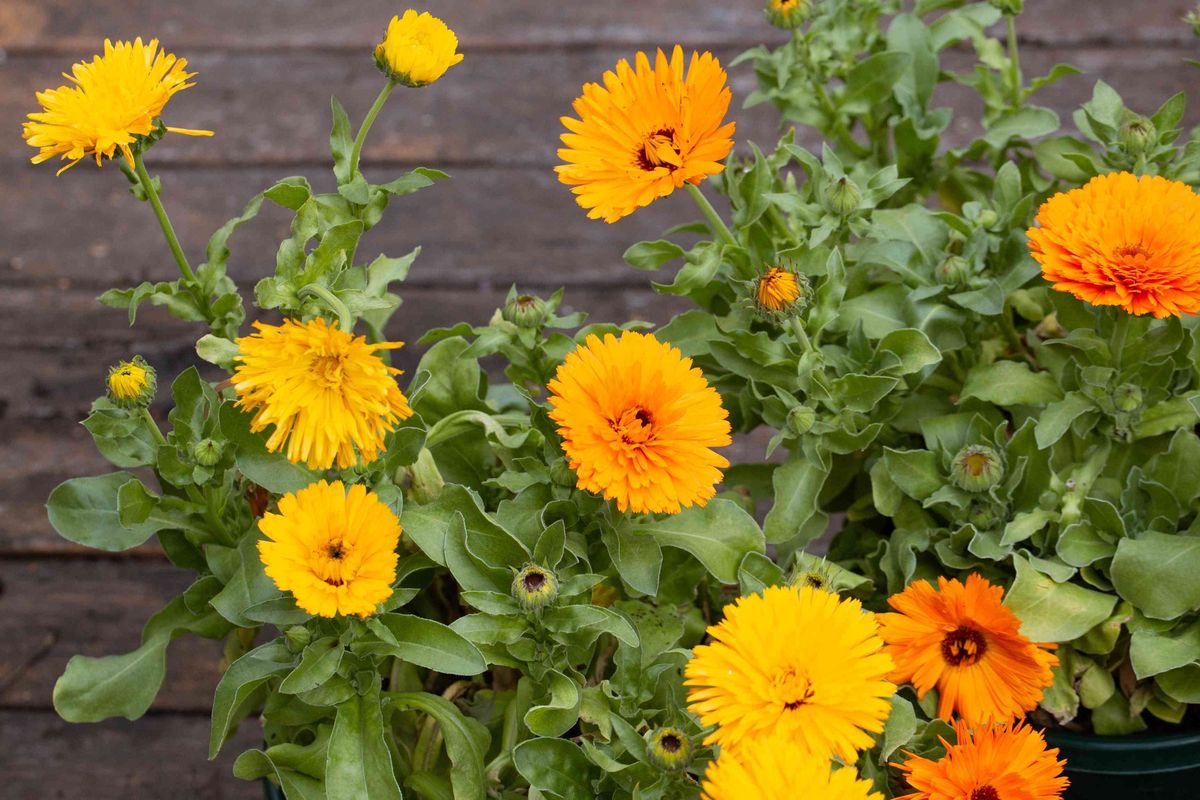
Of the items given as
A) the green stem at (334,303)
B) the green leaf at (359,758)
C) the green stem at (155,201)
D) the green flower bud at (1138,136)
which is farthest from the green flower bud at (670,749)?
the green flower bud at (1138,136)

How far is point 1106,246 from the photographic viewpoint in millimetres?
790

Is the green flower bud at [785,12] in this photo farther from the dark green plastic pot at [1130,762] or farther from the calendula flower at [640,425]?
the dark green plastic pot at [1130,762]

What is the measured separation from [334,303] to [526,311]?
0.50 feet

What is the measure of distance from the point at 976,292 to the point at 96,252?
1.24m

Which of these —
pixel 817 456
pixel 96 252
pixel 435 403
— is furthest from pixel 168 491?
pixel 96 252

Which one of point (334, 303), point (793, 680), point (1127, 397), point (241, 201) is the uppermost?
point (241, 201)

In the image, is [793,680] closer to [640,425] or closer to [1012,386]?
[640,425]

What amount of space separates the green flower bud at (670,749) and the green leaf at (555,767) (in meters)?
0.07

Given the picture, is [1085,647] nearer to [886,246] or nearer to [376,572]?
[886,246]

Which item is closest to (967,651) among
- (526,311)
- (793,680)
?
(793,680)

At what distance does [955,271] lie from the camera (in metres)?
0.93

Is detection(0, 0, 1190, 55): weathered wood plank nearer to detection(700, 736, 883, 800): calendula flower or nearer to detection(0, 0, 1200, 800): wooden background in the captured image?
detection(0, 0, 1200, 800): wooden background

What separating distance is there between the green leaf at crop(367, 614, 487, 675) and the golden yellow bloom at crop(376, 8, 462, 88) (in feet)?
1.01

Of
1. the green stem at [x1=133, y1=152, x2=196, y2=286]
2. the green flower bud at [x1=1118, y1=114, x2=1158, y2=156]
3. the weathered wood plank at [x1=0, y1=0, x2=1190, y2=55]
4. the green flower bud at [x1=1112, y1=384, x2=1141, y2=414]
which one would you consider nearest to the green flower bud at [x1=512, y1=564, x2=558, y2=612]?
the green stem at [x1=133, y1=152, x2=196, y2=286]
